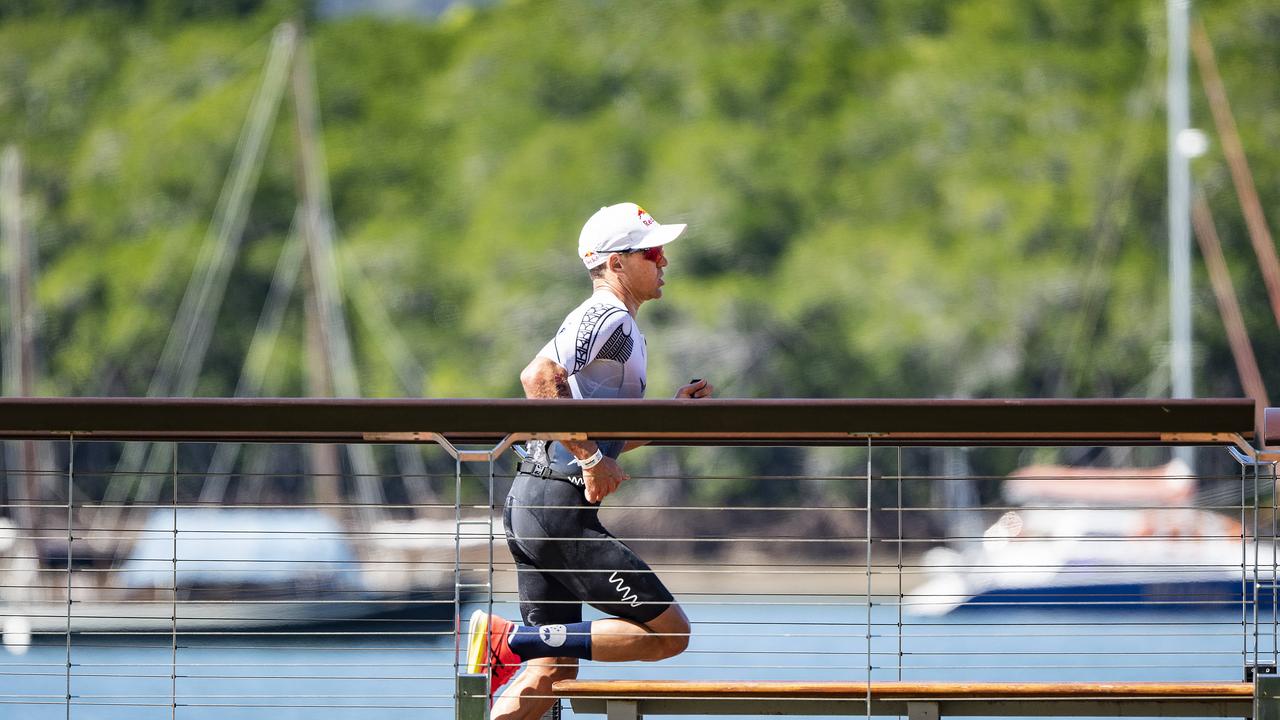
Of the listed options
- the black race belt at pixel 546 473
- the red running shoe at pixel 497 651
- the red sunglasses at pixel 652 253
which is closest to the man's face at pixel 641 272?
the red sunglasses at pixel 652 253

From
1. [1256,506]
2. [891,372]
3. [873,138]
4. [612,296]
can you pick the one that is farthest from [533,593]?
[873,138]

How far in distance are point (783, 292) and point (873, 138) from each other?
516 centimetres

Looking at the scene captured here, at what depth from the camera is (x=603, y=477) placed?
3.70m

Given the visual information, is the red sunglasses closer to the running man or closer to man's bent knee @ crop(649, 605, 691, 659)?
the running man

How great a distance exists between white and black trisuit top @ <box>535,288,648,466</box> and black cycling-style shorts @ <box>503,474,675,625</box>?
0.35 ft

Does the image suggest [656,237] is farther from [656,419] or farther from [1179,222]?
[1179,222]

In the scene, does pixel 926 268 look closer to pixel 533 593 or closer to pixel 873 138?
pixel 873 138

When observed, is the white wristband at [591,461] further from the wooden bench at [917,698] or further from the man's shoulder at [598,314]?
the wooden bench at [917,698]

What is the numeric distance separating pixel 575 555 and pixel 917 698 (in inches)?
35.3

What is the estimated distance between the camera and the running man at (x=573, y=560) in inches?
150

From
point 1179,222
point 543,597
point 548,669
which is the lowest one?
point 548,669

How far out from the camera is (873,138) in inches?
1398

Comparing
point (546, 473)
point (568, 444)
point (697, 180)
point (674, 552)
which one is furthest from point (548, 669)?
point (697, 180)

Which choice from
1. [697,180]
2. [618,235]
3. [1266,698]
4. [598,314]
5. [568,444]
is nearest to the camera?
[1266,698]
